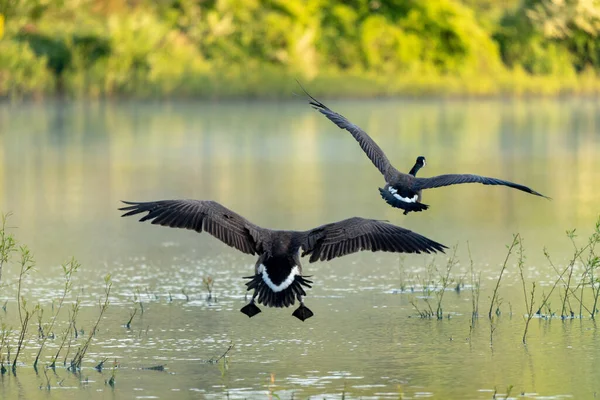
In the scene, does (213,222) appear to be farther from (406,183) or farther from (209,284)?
(209,284)

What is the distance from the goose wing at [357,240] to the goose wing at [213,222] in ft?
1.23

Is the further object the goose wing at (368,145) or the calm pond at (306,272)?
the goose wing at (368,145)

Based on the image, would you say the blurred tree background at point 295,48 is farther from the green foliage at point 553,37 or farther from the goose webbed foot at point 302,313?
the goose webbed foot at point 302,313

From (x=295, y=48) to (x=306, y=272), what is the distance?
33.9 metres

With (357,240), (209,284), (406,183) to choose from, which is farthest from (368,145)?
(357,240)

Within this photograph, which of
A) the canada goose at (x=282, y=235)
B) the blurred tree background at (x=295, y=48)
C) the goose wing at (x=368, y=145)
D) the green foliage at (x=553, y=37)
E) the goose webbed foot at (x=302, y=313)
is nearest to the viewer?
the canada goose at (x=282, y=235)

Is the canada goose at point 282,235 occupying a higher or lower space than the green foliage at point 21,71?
lower

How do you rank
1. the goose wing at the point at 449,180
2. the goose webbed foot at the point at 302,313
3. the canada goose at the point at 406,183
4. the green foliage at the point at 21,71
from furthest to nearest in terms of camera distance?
the green foliage at the point at 21,71, the canada goose at the point at 406,183, the goose wing at the point at 449,180, the goose webbed foot at the point at 302,313

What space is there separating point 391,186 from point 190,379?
311 cm

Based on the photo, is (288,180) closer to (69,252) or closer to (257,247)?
(69,252)

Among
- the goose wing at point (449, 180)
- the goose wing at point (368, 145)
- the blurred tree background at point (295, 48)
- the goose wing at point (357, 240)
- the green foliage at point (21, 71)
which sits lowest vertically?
the goose wing at point (357, 240)

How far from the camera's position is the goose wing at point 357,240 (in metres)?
8.73

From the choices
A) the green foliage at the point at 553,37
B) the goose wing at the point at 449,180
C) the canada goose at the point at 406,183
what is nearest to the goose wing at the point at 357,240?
the goose wing at the point at 449,180

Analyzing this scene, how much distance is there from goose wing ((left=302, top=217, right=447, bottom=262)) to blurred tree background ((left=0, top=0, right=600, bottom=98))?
3173 centimetres
